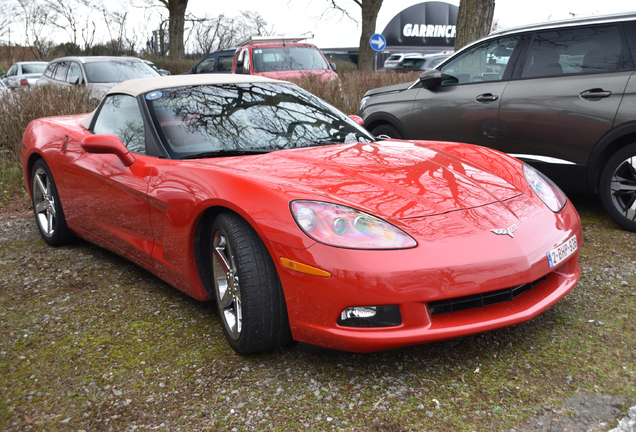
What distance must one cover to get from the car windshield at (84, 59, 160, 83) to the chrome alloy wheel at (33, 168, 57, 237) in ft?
26.7

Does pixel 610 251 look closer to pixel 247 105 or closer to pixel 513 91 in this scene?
pixel 513 91

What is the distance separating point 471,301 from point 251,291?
35.5 inches

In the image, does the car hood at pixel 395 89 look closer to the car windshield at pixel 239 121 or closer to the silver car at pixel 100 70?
the car windshield at pixel 239 121

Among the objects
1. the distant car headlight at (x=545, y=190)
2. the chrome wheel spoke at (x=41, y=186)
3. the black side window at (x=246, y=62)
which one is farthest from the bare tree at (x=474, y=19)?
the chrome wheel spoke at (x=41, y=186)

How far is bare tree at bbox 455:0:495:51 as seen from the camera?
8.92 metres

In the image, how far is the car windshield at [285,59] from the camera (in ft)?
40.8

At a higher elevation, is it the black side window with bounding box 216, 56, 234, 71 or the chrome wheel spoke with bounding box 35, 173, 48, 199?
the black side window with bounding box 216, 56, 234, 71

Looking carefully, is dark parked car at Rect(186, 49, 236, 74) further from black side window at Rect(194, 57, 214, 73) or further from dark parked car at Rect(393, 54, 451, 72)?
dark parked car at Rect(393, 54, 451, 72)

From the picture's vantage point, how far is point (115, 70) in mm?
12547

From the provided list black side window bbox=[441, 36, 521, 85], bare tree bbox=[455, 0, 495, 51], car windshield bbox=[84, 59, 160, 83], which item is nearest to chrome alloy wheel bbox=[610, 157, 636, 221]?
black side window bbox=[441, 36, 521, 85]

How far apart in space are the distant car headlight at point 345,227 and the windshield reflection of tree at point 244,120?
949mm

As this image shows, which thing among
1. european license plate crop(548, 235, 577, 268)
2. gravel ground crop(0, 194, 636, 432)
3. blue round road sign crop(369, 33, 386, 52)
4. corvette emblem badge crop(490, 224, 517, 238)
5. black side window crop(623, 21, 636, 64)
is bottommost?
gravel ground crop(0, 194, 636, 432)

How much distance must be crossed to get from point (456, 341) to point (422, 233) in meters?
0.70

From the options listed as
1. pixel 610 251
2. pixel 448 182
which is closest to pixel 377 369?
pixel 448 182
